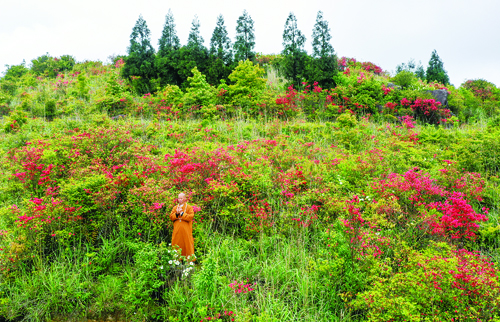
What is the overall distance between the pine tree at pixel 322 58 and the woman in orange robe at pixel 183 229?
38.8 ft

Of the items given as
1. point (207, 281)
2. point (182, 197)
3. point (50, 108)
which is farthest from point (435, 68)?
point (50, 108)

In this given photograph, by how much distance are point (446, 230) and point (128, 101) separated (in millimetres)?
12835

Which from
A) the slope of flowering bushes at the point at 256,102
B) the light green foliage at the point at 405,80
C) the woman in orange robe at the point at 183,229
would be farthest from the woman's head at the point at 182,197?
the light green foliage at the point at 405,80

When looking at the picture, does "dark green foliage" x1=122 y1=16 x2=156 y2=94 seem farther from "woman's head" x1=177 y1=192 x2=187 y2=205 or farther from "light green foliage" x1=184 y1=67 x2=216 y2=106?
"woman's head" x1=177 y1=192 x2=187 y2=205

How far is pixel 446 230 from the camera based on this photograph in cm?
426

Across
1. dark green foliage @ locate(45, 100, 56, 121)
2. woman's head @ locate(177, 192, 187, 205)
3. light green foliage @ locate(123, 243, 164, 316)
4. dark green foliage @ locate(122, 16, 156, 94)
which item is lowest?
light green foliage @ locate(123, 243, 164, 316)

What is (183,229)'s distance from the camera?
4254 millimetres

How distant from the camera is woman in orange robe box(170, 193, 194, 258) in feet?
14.0

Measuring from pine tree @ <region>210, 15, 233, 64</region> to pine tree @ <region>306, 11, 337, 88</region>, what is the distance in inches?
196

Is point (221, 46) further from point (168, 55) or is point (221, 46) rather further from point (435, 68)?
point (435, 68)

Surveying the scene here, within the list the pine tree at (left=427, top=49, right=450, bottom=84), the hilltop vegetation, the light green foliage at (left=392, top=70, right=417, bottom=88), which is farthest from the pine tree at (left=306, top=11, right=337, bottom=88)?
the pine tree at (left=427, top=49, right=450, bottom=84)

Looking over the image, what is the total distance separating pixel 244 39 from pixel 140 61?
644 centimetres

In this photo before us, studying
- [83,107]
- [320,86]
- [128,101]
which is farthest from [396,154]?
[83,107]

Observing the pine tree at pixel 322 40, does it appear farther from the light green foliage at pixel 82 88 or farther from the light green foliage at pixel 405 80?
the light green foliage at pixel 82 88
